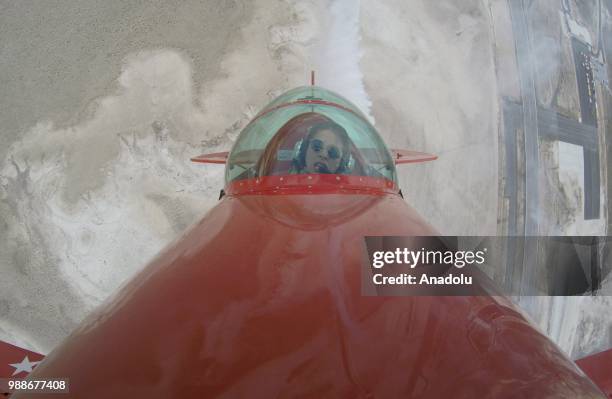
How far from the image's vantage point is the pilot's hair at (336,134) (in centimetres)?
160

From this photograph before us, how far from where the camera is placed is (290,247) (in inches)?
38.7

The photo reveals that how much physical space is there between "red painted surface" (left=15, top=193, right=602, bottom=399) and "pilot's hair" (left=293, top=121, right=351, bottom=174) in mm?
576

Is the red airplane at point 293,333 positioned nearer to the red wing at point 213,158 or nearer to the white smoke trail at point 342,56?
the red wing at point 213,158

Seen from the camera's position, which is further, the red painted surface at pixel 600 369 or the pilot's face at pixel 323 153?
the red painted surface at pixel 600 369

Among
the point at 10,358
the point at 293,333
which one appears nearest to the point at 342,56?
the point at 10,358

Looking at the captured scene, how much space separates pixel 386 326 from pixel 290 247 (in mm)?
310

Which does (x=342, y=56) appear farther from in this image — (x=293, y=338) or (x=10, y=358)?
(x=293, y=338)

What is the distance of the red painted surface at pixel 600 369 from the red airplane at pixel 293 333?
152cm

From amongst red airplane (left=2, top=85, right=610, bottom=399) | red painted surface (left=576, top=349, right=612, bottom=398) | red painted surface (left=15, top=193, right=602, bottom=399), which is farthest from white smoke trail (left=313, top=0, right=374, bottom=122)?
red painted surface (left=15, top=193, right=602, bottom=399)

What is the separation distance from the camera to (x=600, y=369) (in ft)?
6.78

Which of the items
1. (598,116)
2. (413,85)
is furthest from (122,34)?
(598,116)

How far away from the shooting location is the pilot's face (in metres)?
1.59

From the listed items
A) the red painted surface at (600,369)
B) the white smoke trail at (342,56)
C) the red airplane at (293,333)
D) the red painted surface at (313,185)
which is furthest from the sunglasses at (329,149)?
the white smoke trail at (342,56)

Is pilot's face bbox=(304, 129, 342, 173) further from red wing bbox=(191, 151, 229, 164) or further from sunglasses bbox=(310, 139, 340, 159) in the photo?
red wing bbox=(191, 151, 229, 164)
